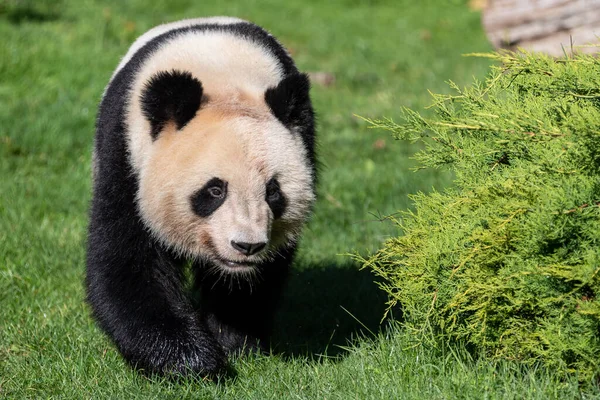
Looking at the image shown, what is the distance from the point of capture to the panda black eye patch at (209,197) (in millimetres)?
3861

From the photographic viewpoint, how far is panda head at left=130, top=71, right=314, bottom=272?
384cm

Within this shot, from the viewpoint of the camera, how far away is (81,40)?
9.94 metres

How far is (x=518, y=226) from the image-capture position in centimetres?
338

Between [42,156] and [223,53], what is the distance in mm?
3973

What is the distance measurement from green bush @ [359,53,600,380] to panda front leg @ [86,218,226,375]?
1149mm

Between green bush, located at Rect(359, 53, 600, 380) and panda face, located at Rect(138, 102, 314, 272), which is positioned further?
panda face, located at Rect(138, 102, 314, 272)

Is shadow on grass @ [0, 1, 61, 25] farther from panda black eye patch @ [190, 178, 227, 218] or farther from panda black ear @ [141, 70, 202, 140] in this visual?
panda black eye patch @ [190, 178, 227, 218]

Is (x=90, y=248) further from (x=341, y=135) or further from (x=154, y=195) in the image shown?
(x=341, y=135)

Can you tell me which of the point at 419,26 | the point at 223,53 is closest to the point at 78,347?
the point at 223,53

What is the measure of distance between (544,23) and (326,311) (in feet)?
11.9

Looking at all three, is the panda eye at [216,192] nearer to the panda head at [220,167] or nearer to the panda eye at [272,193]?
the panda head at [220,167]

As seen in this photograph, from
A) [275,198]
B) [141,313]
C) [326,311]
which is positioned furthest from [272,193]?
[326,311]

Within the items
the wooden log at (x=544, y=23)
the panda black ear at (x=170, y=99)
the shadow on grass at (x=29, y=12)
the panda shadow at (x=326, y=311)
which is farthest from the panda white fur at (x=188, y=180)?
the shadow on grass at (x=29, y=12)

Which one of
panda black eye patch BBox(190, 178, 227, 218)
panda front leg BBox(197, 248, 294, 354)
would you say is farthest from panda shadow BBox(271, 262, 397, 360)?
panda black eye patch BBox(190, 178, 227, 218)
